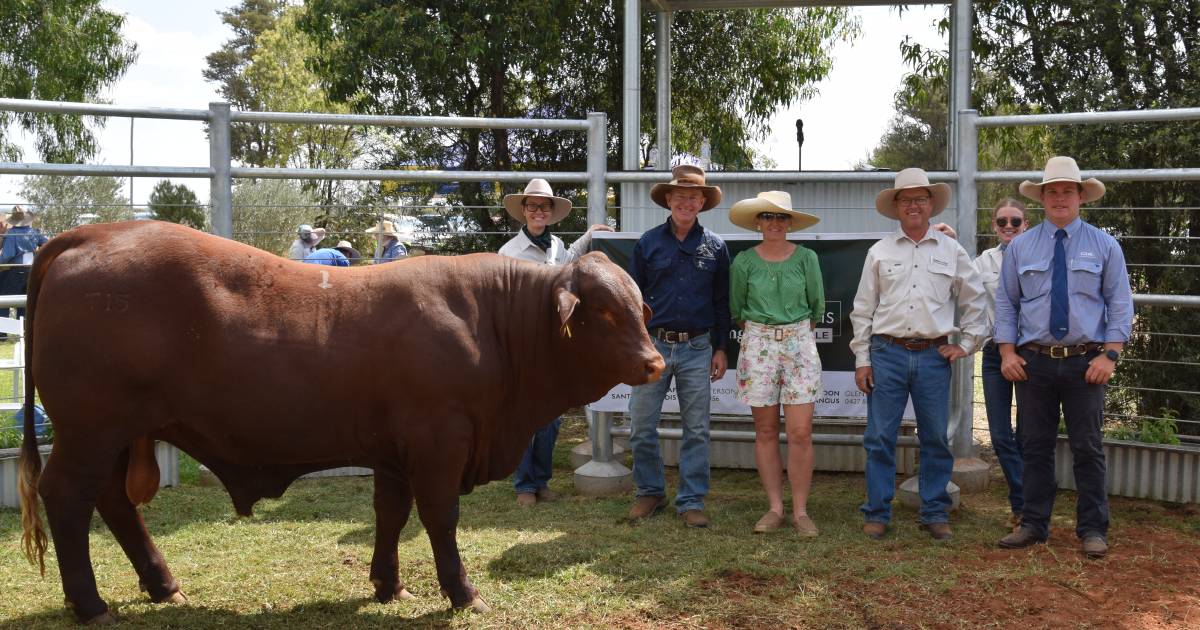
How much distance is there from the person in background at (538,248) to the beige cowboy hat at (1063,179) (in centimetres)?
250

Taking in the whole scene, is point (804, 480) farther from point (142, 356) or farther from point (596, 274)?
point (142, 356)

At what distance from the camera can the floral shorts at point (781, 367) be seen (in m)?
5.88

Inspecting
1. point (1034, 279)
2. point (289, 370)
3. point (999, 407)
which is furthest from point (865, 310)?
point (289, 370)

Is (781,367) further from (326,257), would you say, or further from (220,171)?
(220,171)

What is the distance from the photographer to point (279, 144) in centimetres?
3259

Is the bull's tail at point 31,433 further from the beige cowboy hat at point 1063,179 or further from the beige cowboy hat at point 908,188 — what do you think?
the beige cowboy hat at point 1063,179

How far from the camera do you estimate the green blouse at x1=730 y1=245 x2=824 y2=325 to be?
5906mm

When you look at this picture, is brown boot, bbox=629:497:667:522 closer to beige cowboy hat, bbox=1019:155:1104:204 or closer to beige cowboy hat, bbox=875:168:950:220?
beige cowboy hat, bbox=875:168:950:220

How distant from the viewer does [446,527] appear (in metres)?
4.33

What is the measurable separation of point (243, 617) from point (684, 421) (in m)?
2.76

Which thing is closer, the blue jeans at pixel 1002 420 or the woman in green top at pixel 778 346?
the woman in green top at pixel 778 346

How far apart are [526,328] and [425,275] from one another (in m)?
0.49

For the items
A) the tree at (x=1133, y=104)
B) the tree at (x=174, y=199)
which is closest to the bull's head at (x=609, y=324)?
the tree at (x=1133, y=104)

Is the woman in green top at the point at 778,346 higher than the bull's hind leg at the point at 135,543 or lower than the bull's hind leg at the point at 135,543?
higher
